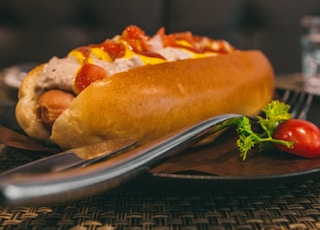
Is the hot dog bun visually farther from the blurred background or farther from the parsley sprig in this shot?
the blurred background

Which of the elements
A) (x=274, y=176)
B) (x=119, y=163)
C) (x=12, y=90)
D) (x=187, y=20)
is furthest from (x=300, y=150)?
(x=187, y=20)

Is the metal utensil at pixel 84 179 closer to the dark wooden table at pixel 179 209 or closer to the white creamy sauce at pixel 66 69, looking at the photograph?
the dark wooden table at pixel 179 209

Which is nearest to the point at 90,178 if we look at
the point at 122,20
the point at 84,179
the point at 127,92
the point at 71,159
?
the point at 84,179

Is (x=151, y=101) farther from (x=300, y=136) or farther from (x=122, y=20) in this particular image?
(x=122, y=20)

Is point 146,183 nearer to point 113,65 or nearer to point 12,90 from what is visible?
point 113,65

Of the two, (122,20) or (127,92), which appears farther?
(122,20)

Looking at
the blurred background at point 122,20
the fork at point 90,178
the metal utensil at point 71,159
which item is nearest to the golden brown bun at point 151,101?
the metal utensil at point 71,159
